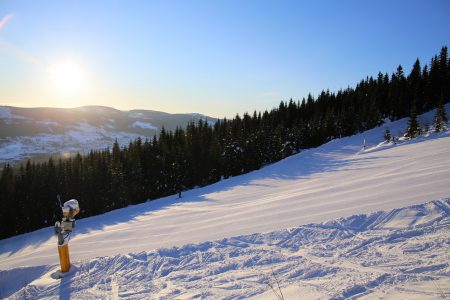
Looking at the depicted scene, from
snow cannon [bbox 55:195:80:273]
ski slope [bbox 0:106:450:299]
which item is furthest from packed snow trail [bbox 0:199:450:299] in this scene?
snow cannon [bbox 55:195:80:273]

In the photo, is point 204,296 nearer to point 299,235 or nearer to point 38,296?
point 299,235

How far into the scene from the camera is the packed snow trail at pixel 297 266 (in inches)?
215

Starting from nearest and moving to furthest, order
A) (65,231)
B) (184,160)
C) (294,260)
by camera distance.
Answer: (294,260) → (65,231) → (184,160)

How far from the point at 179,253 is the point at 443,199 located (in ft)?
26.0

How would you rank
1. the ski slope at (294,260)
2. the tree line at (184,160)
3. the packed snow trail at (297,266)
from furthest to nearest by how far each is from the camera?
the tree line at (184,160) < the ski slope at (294,260) < the packed snow trail at (297,266)

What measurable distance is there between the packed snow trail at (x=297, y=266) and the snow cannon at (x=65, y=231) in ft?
1.12

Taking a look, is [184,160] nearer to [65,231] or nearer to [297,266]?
[65,231]

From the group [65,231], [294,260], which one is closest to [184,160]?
[65,231]

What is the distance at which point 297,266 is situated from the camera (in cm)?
670

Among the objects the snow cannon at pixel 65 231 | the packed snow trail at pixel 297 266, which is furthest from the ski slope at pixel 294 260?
the snow cannon at pixel 65 231

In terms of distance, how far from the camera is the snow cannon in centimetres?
884

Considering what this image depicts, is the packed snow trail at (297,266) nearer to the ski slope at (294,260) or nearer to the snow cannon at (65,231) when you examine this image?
the ski slope at (294,260)

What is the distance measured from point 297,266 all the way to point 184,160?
1833 inches

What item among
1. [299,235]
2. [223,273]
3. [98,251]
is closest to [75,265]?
[98,251]
